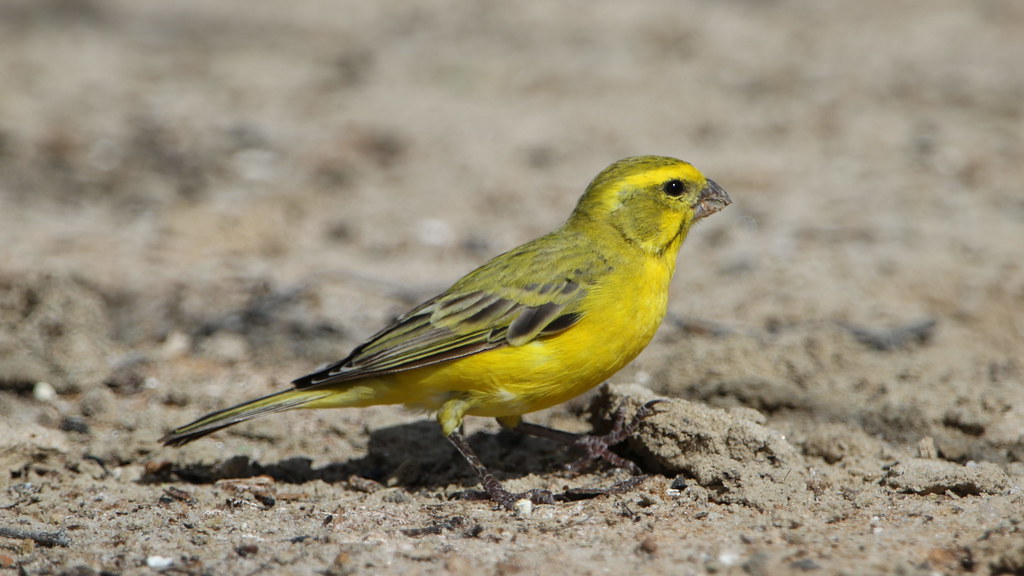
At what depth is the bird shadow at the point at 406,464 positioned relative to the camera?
17.9 feet

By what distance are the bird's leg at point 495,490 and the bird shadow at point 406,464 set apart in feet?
0.88

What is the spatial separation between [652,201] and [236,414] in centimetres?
233

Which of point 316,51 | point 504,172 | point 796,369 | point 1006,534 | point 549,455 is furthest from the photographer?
point 316,51

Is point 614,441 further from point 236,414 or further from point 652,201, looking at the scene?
point 236,414

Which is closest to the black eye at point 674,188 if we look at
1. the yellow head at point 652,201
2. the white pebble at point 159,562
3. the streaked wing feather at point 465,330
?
the yellow head at point 652,201

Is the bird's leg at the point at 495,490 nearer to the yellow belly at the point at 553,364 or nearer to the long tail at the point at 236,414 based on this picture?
the yellow belly at the point at 553,364

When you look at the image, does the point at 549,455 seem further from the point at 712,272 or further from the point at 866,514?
the point at 712,272

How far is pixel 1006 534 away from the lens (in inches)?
155

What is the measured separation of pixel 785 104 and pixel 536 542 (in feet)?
24.7

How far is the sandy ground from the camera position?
454 cm

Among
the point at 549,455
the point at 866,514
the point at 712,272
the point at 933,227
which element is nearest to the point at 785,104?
the point at 933,227

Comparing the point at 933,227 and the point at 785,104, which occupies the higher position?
the point at 785,104

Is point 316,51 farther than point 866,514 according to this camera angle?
Yes

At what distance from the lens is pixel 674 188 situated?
18.6 ft
